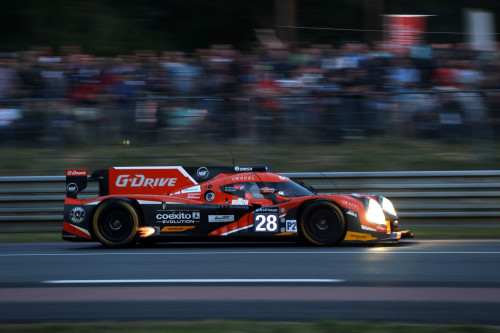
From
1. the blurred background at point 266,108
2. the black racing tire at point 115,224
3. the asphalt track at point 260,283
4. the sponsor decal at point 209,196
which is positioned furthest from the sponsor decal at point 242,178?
the blurred background at point 266,108

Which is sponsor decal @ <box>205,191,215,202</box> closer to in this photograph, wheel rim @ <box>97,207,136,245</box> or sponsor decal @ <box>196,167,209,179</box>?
sponsor decal @ <box>196,167,209,179</box>

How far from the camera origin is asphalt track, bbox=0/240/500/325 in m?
5.56

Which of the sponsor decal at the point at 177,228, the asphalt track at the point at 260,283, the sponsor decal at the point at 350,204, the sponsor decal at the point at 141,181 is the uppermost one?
the sponsor decal at the point at 141,181

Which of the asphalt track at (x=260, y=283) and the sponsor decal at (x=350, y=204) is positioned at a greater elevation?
the sponsor decal at (x=350, y=204)

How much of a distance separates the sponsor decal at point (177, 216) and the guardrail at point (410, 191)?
8.21 feet

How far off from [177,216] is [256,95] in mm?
3221

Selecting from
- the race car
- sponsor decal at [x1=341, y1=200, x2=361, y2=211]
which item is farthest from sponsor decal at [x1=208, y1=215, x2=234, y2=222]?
sponsor decal at [x1=341, y1=200, x2=361, y2=211]

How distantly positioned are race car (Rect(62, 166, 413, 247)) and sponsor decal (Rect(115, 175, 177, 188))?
15 millimetres

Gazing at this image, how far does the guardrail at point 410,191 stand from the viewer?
461 inches

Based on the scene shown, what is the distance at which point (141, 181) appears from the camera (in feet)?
34.1

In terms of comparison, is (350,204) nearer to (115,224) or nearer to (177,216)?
(177,216)

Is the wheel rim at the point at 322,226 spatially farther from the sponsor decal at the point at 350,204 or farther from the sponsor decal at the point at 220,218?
the sponsor decal at the point at 220,218

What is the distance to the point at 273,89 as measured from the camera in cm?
1305

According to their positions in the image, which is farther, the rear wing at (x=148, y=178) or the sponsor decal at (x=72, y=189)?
the sponsor decal at (x=72, y=189)
